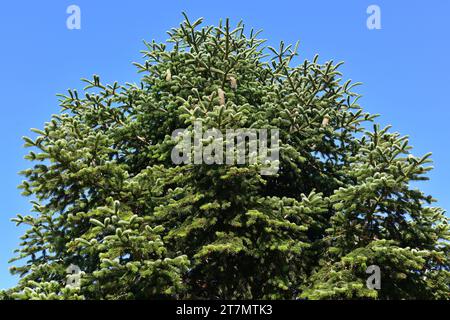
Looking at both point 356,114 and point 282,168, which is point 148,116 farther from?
point 356,114

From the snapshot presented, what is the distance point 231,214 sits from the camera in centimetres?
953

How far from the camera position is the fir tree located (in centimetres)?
869

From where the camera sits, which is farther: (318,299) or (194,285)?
(194,285)

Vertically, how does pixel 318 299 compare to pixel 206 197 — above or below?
below

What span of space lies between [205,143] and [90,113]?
4481mm

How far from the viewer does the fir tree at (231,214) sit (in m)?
8.69

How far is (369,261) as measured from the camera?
883 centimetres

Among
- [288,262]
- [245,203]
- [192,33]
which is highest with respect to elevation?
[192,33]

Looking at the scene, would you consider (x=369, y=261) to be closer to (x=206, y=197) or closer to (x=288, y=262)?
(x=288, y=262)

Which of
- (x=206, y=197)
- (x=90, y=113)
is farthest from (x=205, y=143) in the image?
(x=90, y=113)

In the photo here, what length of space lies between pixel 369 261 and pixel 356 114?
4.28m

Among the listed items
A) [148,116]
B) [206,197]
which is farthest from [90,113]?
[206,197]
